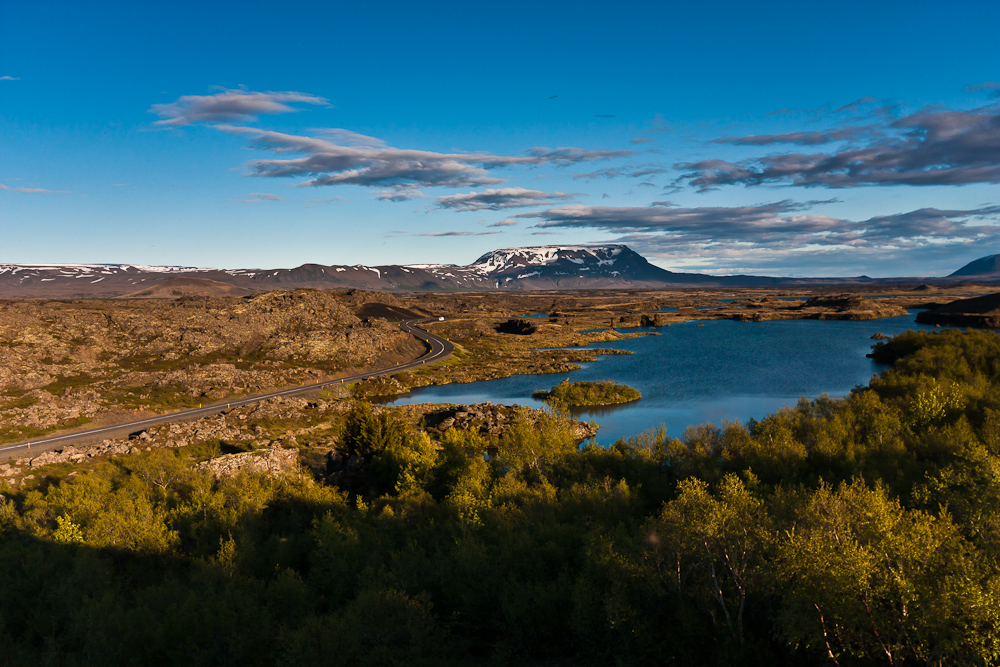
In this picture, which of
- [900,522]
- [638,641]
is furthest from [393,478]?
[900,522]

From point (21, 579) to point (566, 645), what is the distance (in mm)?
29738

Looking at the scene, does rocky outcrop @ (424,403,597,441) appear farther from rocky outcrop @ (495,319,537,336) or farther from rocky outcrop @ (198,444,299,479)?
rocky outcrop @ (495,319,537,336)

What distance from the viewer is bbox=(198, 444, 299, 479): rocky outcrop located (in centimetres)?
5125

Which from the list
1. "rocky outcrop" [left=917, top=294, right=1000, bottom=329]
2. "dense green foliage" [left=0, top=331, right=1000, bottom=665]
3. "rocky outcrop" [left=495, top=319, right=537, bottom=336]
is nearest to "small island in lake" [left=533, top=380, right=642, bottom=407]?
Result: "dense green foliage" [left=0, top=331, right=1000, bottom=665]

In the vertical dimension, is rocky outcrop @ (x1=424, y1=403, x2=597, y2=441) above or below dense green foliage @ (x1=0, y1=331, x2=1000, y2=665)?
below

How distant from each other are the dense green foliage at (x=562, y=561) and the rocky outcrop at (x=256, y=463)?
503cm

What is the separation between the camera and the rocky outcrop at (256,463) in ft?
168

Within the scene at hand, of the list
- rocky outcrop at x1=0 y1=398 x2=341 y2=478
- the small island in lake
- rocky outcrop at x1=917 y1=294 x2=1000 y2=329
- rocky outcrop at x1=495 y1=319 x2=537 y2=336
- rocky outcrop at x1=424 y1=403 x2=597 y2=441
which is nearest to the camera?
rocky outcrop at x1=0 y1=398 x2=341 y2=478

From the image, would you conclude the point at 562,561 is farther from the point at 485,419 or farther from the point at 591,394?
the point at 591,394

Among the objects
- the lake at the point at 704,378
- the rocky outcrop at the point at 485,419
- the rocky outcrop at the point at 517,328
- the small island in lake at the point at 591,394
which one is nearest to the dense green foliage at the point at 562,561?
the rocky outcrop at the point at 485,419

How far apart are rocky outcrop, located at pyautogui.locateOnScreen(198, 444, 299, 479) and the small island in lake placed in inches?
1519

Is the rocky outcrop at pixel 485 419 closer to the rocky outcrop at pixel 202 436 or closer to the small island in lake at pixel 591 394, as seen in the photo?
the small island in lake at pixel 591 394

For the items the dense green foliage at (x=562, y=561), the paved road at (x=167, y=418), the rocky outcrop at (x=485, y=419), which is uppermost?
the dense green foliage at (x=562, y=561)

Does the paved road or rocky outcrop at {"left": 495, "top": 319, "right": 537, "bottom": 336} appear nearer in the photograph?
the paved road
